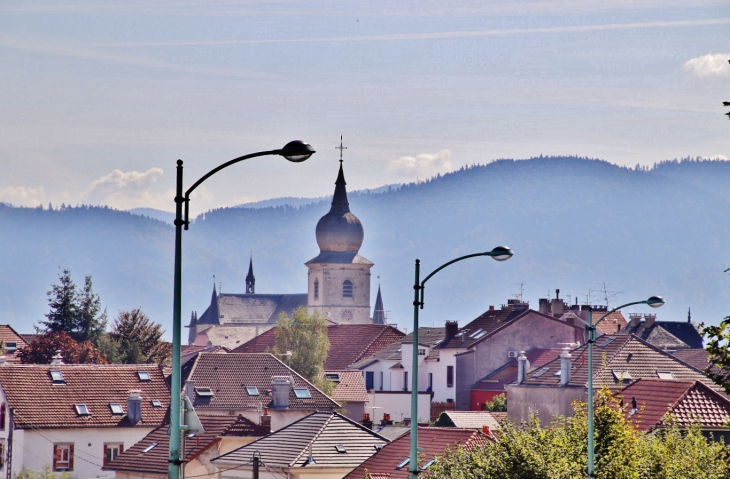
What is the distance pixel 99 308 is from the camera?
12269 cm

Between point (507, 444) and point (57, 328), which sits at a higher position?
point (57, 328)

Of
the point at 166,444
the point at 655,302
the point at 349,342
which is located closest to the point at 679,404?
the point at 655,302

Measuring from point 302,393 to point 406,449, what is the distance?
88.5 ft

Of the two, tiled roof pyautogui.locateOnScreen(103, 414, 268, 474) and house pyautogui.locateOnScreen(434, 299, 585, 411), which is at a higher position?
house pyautogui.locateOnScreen(434, 299, 585, 411)

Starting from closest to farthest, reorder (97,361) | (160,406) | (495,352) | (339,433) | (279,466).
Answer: (279,466) → (339,433) → (160,406) → (495,352) → (97,361)

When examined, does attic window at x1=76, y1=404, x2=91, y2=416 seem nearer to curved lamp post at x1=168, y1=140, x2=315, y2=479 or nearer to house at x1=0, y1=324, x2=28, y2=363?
house at x1=0, y1=324, x2=28, y2=363

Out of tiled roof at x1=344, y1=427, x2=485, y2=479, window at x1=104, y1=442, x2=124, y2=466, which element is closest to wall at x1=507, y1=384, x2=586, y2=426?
tiled roof at x1=344, y1=427, x2=485, y2=479

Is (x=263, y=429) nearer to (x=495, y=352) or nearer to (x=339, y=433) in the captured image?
(x=339, y=433)

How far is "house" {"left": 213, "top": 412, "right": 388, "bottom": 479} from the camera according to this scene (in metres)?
46.7

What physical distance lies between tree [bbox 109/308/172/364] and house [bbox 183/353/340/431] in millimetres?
25418

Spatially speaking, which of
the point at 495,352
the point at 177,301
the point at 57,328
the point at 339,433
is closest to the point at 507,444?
the point at 177,301

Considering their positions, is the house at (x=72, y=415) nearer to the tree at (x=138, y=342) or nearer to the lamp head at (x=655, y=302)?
the tree at (x=138, y=342)

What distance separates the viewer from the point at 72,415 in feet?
219

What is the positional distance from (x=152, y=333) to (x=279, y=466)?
6446cm
